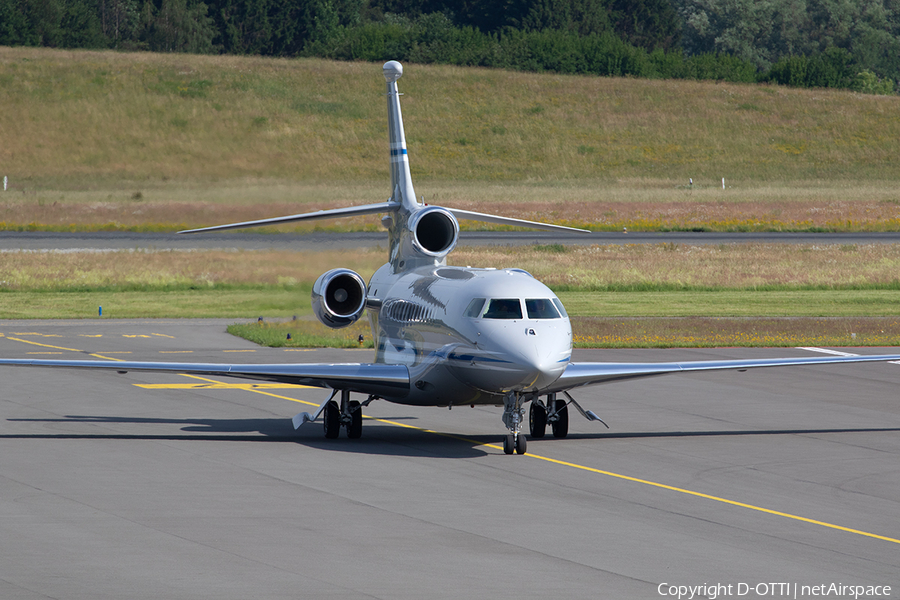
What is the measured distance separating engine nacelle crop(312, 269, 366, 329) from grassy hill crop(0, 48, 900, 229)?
1738 cm

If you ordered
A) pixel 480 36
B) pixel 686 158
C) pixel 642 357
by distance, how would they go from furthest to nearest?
pixel 480 36 → pixel 686 158 → pixel 642 357

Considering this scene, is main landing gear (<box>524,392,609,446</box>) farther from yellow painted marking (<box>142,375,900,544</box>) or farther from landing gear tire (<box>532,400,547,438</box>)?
yellow painted marking (<box>142,375,900,544</box>)

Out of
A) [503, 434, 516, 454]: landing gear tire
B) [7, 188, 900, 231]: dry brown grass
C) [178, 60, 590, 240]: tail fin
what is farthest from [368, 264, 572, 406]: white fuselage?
[7, 188, 900, 231]: dry brown grass

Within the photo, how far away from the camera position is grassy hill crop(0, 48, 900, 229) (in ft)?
155

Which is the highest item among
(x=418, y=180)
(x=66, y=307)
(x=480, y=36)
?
(x=480, y=36)

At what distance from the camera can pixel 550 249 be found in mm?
64750

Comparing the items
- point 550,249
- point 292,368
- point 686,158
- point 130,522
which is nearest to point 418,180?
point 686,158

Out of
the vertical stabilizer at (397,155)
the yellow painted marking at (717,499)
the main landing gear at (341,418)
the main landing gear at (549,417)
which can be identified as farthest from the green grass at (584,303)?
the yellow painted marking at (717,499)

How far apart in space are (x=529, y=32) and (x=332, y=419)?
4865 inches

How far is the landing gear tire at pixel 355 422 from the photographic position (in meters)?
22.2

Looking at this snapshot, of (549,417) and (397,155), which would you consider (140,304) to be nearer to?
(397,155)

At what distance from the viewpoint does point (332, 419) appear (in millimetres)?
22125

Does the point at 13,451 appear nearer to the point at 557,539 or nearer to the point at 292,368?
the point at 292,368

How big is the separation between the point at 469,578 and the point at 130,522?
4.94 m
